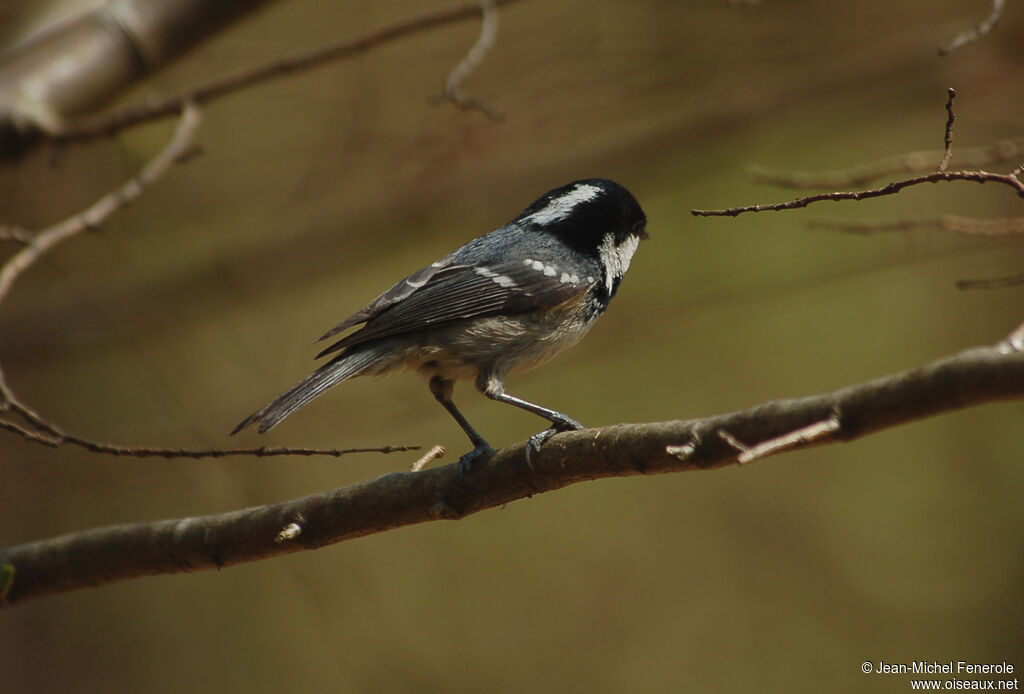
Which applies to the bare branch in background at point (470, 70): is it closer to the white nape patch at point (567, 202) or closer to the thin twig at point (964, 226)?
the white nape patch at point (567, 202)

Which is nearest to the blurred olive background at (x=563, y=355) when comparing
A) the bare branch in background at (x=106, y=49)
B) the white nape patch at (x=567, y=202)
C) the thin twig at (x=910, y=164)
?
the bare branch in background at (x=106, y=49)

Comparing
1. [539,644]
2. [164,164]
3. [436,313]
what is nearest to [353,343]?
[436,313]

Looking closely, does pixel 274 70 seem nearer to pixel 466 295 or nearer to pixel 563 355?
pixel 466 295

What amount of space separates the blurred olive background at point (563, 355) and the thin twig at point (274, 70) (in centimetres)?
85

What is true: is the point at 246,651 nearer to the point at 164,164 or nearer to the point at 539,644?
the point at 539,644

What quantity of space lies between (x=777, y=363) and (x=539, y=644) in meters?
2.44

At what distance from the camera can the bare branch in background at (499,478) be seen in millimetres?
1606

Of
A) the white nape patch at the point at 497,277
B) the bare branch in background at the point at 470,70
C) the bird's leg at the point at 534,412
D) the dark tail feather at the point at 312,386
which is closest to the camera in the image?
the bird's leg at the point at 534,412

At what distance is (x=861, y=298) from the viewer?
6.69 metres

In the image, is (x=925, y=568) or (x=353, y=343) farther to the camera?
(x=925, y=568)

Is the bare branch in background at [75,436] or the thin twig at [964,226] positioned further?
the thin twig at [964,226]

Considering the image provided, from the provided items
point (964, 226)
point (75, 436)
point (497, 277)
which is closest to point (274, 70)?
point (497, 277)

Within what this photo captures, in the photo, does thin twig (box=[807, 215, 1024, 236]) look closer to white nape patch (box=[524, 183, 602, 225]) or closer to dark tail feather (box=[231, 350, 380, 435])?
white nape patch (box=[524, 183, 602, 225])

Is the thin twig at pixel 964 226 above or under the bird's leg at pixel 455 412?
above
